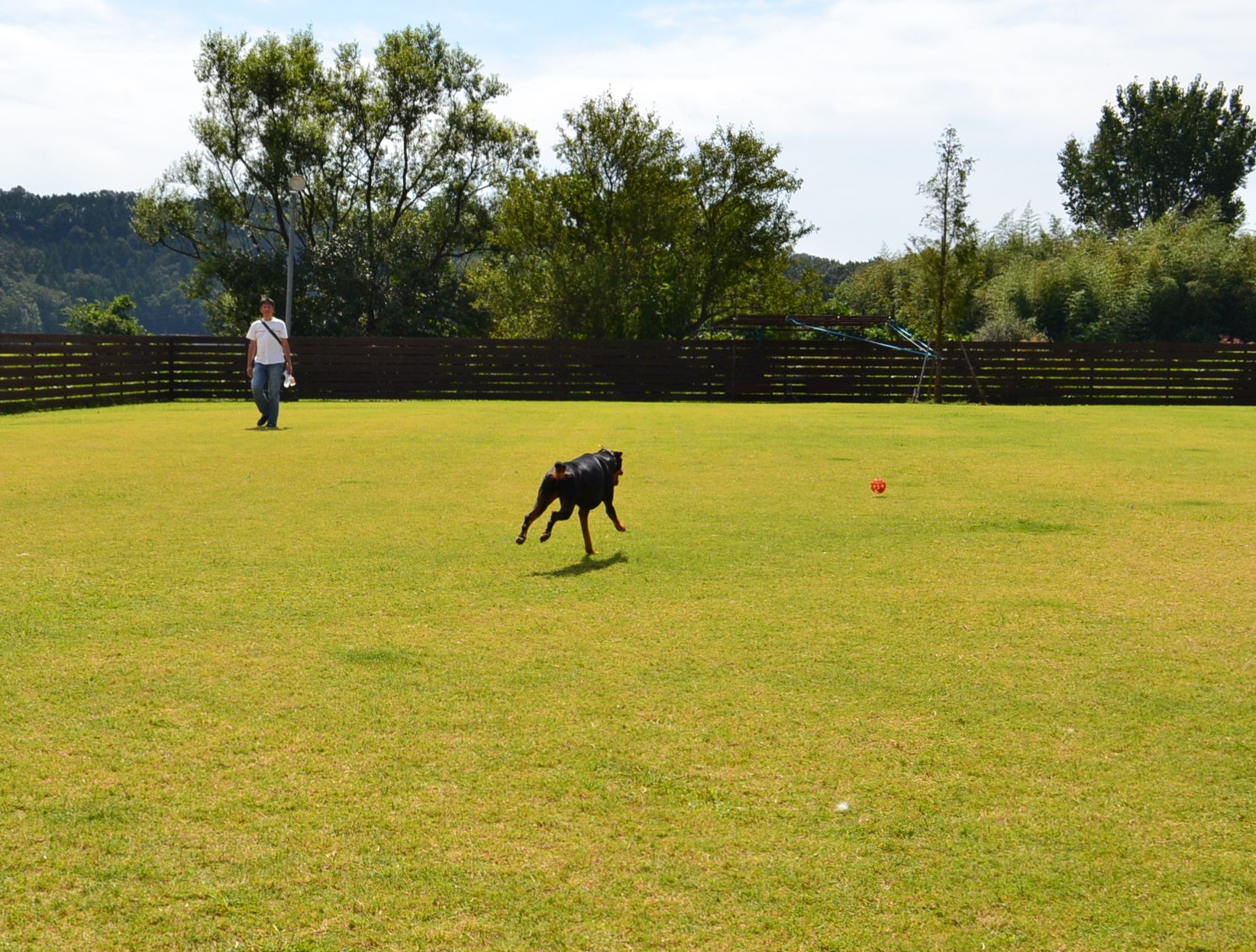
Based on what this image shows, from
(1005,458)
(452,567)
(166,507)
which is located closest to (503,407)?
(1005,458)

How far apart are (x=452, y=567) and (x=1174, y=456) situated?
11.5m

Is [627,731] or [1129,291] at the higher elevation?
[1129,291]

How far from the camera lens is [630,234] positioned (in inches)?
1893

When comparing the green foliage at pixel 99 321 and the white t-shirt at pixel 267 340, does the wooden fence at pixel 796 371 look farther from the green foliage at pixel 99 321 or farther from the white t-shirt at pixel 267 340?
the green foliage at pixel 99 321

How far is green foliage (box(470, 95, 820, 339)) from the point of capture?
46.3 meters

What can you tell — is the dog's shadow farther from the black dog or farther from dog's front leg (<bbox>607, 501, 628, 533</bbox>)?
dog's front leg (<bbox>607, 501, 628, 533</bbox>)

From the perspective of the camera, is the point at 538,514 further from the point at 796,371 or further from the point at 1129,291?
the point at 1129,291

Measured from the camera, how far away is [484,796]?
143 inches

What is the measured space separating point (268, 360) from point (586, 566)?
13008mm

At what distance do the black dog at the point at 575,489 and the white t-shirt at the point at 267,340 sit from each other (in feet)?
39.4

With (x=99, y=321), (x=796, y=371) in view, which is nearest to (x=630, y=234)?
(x=796, y=371)

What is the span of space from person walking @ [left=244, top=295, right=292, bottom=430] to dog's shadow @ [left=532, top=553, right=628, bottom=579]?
12040mm

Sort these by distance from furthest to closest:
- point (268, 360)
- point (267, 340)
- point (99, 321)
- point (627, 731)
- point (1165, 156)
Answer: point (99, 321), point (1165, 156), point (268, 360), point (267, 340), point (627, 731)

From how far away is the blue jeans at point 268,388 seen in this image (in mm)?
19234
